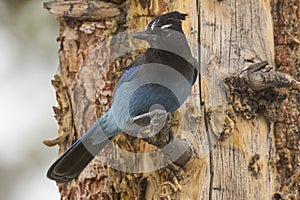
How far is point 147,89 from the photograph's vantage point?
4.02 m

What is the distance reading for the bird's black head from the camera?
3.85 m

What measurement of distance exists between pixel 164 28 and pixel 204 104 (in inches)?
16.5

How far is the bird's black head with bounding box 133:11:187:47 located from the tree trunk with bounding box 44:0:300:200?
0.16 meters

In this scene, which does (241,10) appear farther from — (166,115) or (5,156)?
(5,156)

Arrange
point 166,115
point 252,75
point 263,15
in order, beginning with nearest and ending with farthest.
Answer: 1. point 166,115
2. point 252,75
3. point 263,15

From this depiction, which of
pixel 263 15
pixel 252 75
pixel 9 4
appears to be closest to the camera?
pixel 252 75

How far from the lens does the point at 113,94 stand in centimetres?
420

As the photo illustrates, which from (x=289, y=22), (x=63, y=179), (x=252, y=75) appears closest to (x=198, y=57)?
(x=252, y=75)

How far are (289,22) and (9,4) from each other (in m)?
3.27

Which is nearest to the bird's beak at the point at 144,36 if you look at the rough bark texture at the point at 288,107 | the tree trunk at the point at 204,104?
the tree trunk at the point at 204,104

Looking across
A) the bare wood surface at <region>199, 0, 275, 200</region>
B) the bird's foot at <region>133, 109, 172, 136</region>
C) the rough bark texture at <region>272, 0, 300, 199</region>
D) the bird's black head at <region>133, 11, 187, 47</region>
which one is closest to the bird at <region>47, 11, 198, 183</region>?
the bird's black head at <region>133, 11, 187, 47</region>

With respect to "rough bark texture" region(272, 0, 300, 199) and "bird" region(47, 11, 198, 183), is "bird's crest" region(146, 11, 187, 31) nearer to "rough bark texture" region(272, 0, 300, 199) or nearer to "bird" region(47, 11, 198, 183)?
"bird" region(47, 11, 198, 183)

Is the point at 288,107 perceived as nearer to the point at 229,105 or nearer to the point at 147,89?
the point at 229,105

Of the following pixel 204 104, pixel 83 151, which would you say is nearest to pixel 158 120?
pixel 204 104
